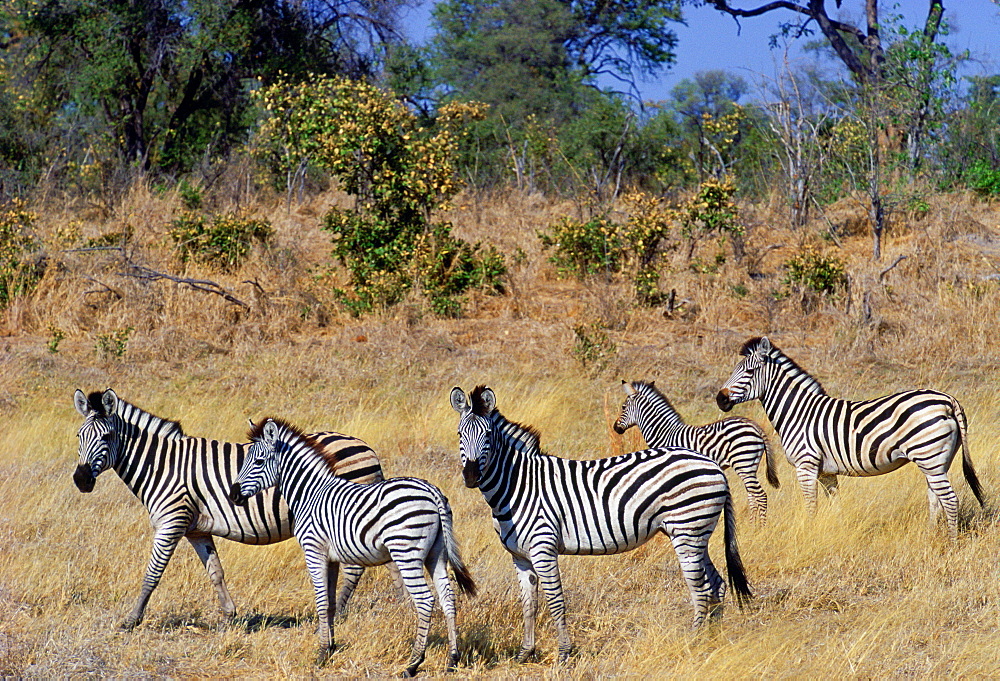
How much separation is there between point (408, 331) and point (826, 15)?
650 inches

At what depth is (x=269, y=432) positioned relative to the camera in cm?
584

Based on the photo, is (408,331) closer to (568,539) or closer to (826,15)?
(568,539)

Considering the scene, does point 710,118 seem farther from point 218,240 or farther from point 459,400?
point 459,400

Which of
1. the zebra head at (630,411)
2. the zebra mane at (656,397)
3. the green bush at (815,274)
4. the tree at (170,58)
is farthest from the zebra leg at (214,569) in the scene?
the tree at (170,58)

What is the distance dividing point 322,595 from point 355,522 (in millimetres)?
458

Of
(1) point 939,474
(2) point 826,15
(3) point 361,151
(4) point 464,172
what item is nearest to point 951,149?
(2) point 826,15

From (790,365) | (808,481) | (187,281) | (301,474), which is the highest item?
(187,281)

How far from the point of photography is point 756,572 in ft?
23.1

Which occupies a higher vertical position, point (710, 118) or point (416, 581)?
point (710, 118)

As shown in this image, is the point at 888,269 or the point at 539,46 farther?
the point at 539,46

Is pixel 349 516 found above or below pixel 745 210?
below

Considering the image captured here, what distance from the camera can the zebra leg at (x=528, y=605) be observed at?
551cm

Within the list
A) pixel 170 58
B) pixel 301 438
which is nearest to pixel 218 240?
pixel 170 58

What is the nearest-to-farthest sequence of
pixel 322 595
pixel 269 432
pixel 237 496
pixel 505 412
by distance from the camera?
pixel 322 595 < pixel 237 496 < pixel 269 432 < pixel 505 412
